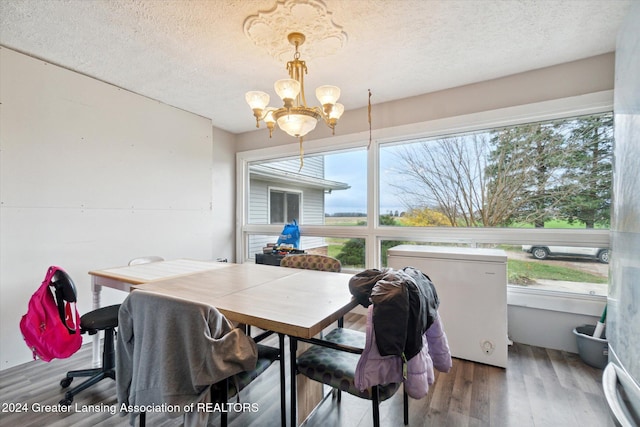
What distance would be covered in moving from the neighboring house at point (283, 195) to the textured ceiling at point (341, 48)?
1648 mm

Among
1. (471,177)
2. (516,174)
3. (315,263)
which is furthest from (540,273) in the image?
(315,263)

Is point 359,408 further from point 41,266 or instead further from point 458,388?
point 41,266

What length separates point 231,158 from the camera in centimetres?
469

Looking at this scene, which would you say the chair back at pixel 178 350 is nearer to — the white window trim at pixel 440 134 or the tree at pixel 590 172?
the white window trim at pixel 440 134

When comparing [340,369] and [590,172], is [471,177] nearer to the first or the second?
[590,172]

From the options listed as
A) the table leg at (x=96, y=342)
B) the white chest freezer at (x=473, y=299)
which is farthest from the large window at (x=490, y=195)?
the table leg at (x=96, y=342)

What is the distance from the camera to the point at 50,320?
190cm

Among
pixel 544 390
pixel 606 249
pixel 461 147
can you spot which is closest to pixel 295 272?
pixel 544 390

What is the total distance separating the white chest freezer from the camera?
226 cm

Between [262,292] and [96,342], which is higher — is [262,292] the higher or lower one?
the higher one

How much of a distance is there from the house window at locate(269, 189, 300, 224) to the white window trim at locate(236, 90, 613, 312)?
385 mm

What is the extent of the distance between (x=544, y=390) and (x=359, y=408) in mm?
1352

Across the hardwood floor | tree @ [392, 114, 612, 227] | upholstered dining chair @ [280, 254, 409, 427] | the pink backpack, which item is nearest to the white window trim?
tree @ [392, 114, 612, 227]

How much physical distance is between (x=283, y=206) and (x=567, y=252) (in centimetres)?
377
